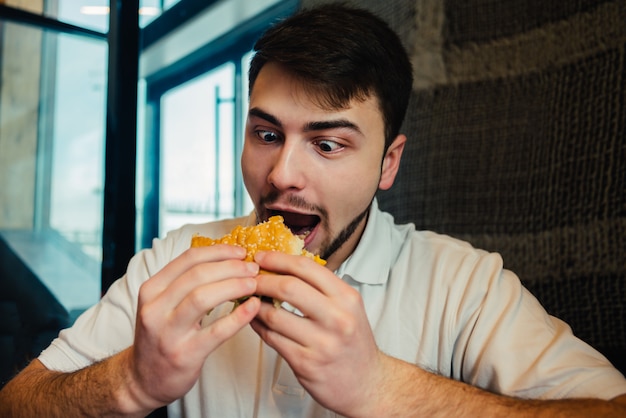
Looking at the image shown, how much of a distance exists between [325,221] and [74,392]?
0.66 metres

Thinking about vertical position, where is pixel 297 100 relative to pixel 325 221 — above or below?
above

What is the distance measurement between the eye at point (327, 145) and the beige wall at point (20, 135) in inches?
68.9

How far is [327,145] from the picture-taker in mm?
1182

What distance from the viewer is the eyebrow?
1.15 meters

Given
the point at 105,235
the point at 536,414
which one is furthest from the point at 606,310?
the point at 105,235

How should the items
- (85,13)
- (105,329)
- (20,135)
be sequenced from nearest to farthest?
(105,329) → (85,13) → (20,135)

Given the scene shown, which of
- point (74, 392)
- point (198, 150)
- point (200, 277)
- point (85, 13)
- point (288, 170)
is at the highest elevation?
point (85, 13)

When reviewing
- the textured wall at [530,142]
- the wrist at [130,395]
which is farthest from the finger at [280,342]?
the textured wall at [530,142]

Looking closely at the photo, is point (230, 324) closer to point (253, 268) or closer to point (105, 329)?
point (253, 268)

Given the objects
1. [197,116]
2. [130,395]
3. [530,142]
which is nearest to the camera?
[130,395]

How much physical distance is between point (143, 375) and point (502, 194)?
1.22m

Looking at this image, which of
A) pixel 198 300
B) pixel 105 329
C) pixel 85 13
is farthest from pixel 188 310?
pixel 85 13

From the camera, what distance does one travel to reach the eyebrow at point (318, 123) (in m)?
1.15

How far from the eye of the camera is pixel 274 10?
2.48 m
